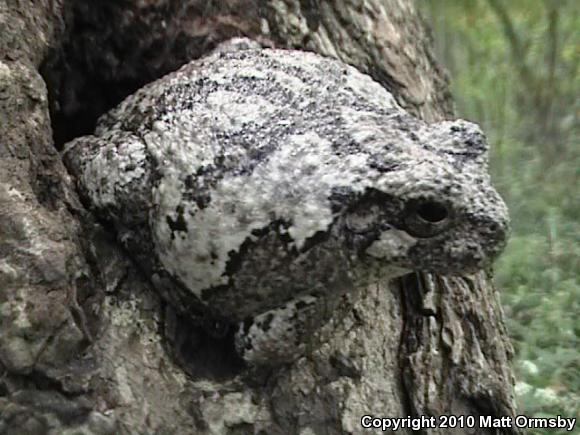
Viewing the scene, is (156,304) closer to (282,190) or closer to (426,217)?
(282,190)

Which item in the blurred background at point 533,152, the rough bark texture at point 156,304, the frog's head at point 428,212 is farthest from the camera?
the blurred background at point 533,152

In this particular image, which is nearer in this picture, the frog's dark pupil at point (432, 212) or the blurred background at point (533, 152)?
the frog's dark pupil at point (432, 212)

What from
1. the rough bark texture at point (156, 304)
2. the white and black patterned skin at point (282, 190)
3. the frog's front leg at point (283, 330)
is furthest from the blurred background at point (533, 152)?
the frog's front leg at point (283, 330)

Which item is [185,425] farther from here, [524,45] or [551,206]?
[551,206]

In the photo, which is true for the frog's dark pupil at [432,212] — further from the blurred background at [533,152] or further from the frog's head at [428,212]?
the blurred background at [533,152]

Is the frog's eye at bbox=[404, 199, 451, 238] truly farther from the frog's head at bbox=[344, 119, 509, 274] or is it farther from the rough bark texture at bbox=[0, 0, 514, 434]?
the rough bark texture at bbox=[0, 0, 514, 434]

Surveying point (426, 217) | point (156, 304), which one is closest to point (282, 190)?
point (426, 217)

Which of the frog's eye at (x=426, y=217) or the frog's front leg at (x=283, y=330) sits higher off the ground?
the frog's eye at (x=426, y=217)

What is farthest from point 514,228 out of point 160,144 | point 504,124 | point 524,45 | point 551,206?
point 160,144
